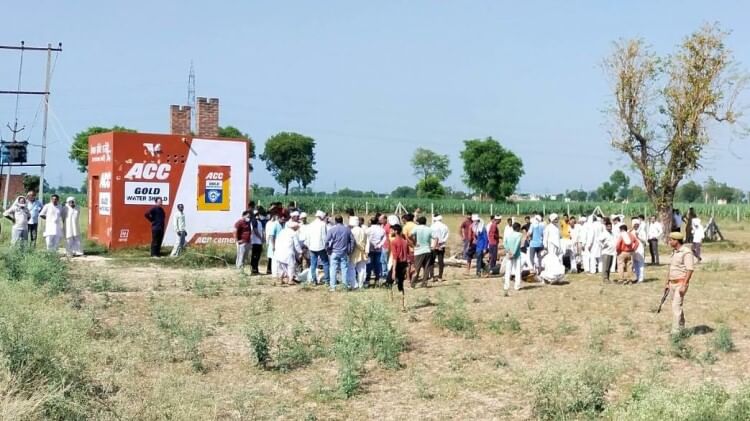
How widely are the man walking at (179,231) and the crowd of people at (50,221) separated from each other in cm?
239

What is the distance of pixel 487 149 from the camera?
3022 inches

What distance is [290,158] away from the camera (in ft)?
282

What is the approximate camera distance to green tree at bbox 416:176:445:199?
289 ft

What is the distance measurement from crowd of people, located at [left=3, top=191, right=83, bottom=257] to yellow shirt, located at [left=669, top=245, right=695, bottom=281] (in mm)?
14869

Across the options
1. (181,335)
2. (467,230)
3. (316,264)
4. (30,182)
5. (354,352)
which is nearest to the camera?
(354,352)

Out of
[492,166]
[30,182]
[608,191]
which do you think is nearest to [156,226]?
[30,182]

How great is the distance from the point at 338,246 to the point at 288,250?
52.5 inches

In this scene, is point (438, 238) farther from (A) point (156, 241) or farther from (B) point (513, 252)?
(A) point (156, 241)

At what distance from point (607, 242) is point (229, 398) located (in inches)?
434

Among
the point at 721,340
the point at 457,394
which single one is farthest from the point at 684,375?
the point at 457,394

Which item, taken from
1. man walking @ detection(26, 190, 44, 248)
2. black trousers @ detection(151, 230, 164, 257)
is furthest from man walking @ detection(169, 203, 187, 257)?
man walking @ detection(26, 190, 44, 248)

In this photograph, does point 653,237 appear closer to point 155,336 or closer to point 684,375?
point 684,375

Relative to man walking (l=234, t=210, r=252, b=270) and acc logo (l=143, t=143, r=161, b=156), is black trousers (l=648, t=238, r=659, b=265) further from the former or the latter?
acc logo (l=143, t=143, r=161, b=156)

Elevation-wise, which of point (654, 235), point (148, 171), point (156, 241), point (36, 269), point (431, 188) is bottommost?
point (36, 269)
